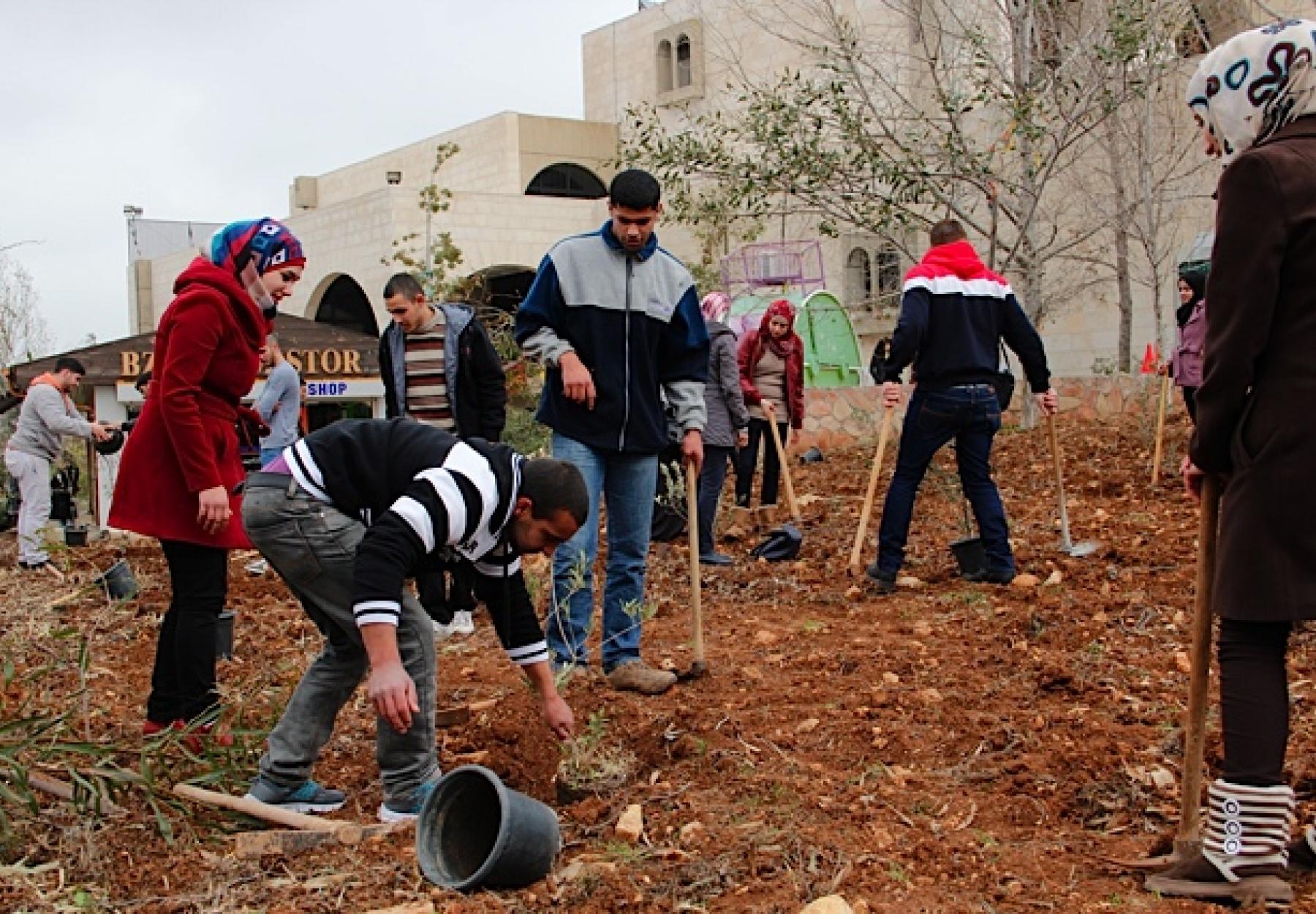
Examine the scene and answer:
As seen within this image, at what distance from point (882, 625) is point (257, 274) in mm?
3037

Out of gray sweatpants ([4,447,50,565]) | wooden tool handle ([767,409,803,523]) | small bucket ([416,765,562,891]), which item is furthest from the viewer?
gray sweatpants ([4,447,50,565])

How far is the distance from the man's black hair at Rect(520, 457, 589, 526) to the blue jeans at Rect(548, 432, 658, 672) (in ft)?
4.43

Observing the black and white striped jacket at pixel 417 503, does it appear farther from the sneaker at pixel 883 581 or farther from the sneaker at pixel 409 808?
the sneaker at pixel 883 581

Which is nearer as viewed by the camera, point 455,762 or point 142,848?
point 142,848

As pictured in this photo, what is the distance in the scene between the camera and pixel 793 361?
9336 millimetres

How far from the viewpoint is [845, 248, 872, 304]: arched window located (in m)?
19.2

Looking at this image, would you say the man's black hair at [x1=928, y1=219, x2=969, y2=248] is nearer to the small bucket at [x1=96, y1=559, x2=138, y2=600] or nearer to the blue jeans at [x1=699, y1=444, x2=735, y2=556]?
the blue jeans at [x1=699, y1=444, x2=735, y2=556]

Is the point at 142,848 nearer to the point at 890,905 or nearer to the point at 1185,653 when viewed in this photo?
the point at 890,905

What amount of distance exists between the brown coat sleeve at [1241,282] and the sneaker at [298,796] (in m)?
2.40

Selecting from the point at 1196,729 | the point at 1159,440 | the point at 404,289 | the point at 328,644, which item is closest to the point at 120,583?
the point at 404,289

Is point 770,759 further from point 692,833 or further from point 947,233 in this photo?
point 947,233

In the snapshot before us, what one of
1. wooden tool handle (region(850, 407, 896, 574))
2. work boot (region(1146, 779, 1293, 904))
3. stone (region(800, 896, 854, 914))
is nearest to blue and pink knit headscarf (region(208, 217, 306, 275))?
stone (region(800, 896, 854, 914))

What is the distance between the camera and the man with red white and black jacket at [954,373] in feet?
20.3

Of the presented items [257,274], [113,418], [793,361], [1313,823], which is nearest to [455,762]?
[257,274]
